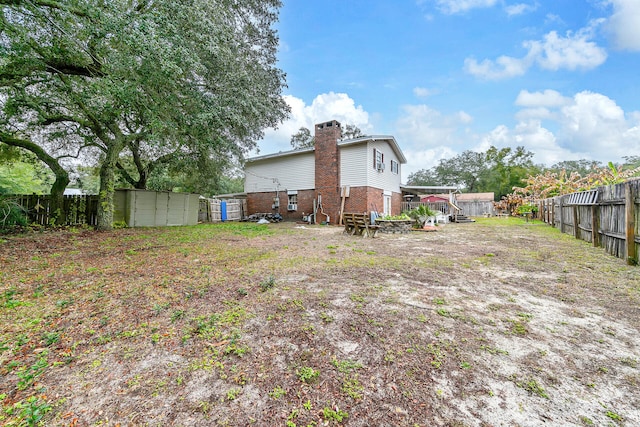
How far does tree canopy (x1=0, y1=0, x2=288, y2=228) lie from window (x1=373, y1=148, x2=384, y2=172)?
8.16m

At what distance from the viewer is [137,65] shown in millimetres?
5309

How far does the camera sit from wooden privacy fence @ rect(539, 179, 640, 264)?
497cm

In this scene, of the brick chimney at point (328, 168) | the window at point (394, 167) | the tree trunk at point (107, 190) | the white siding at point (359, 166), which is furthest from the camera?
the window at point (394, 167)

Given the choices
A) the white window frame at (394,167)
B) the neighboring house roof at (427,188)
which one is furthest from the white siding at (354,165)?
the neighboring house roof at (427,188)

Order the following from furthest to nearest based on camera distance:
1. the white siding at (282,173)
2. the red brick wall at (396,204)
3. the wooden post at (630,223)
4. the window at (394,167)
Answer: the red brick wall at (396,204), the window at (394,167), the white siding at (282,173), the wooden post at (630,223)

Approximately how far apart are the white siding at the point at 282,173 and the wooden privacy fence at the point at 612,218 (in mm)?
12488

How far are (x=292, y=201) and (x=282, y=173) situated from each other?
83.9 inches

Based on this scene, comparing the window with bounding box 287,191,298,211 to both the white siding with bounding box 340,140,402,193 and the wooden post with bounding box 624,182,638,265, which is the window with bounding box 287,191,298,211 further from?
the wooden post with bounding box 624,182,638,265

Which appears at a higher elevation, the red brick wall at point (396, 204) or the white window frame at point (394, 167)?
the white window frame at point (394, 167)

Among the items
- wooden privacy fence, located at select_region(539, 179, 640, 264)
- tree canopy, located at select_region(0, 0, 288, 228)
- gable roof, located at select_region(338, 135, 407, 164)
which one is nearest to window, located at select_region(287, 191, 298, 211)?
gable roof, located at select_region(338, 135, 407, 164)

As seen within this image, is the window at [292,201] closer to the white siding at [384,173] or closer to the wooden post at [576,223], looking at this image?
the white siding at [384,173]

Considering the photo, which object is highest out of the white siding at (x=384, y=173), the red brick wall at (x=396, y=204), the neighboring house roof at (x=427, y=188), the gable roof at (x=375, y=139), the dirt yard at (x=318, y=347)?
the gable roof at (x=375, y=139)

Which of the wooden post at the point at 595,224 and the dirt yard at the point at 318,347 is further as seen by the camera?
the wooden post at the point at 595,224

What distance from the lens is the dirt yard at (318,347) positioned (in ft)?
5.41
